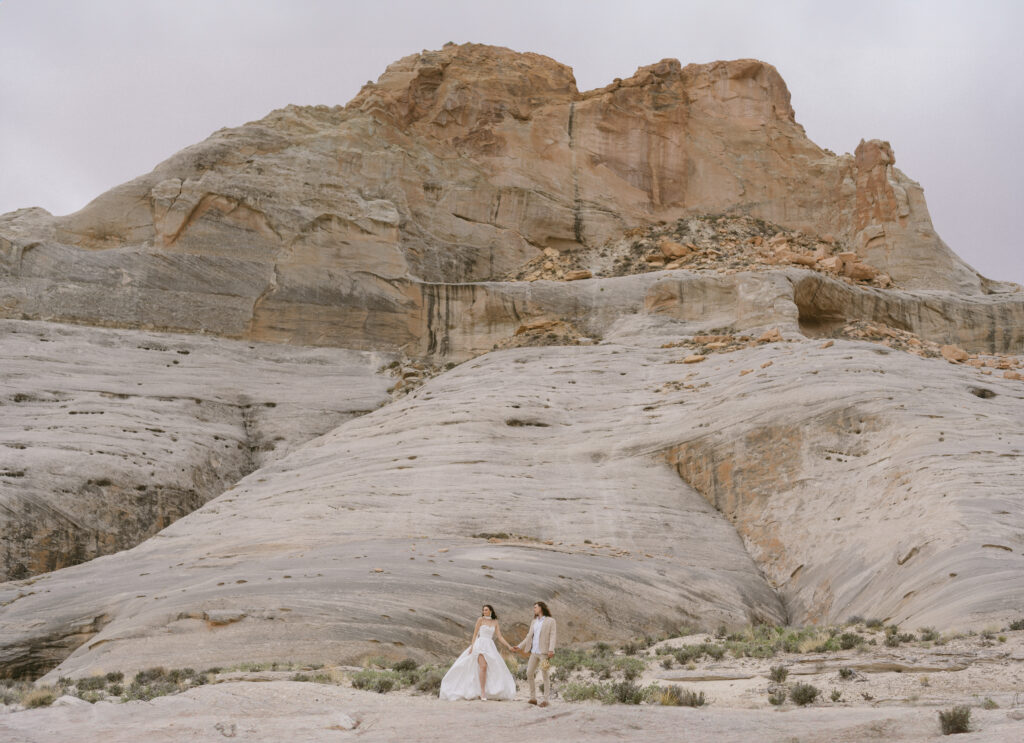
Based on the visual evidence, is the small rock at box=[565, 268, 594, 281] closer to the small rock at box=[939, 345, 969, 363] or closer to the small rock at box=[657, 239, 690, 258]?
the small rock at box=[657, 239, 690, 258]

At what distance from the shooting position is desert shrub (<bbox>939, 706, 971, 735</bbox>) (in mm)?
9227

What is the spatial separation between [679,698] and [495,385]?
2080cm

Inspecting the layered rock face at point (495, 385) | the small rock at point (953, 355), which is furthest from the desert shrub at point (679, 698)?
the small rock at point (953, 355)

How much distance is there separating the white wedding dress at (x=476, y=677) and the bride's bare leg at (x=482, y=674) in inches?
0.8

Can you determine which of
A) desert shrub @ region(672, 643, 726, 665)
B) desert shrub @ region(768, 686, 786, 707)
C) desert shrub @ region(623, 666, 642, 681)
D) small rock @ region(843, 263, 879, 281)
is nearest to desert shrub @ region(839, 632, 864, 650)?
desert shrub @ region(672, 643, 726, 665)

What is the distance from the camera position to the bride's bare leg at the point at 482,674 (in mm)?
12289

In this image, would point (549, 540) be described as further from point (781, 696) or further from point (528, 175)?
point (528, 175)

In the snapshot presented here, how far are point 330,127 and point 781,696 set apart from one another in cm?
4353

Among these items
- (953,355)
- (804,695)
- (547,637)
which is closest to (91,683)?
(547,637)

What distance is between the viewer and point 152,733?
33.0ft

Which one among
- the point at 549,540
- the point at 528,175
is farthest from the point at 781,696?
the point at 528,175

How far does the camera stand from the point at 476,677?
12320 millimetres

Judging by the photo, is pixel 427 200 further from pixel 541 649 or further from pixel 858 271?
pixel 541 649

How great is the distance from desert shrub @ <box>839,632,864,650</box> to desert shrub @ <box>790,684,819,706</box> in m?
3.09
